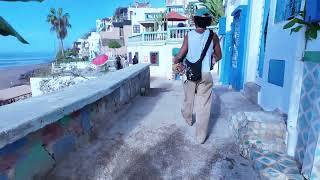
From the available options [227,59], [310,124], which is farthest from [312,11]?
[227,59]

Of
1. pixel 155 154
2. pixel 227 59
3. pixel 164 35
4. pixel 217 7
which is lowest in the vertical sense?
pixel 155 154

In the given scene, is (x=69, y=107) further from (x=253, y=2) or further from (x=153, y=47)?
(x=153, y=47)

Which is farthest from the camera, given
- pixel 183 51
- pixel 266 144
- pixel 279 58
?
pixel 279 58

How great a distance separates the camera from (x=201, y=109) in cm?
313

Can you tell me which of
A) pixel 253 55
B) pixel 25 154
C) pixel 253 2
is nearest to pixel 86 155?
pixel 25 154

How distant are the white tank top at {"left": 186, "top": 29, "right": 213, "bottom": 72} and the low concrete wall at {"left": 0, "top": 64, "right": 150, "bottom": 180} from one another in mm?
1197

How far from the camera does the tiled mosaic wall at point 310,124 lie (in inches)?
81.6

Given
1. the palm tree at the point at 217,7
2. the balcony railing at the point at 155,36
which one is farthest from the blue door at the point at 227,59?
the balcony railing at the point at 155,36

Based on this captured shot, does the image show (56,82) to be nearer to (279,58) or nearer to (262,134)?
(279,58)

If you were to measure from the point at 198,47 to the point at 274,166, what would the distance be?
149 cm

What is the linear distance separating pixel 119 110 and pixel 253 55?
10.9ft

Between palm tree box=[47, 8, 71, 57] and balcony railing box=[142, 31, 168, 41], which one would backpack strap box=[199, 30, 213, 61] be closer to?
balcony railing box=[142, 31, 168, 41]

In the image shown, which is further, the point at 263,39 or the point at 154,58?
the point at 154,58

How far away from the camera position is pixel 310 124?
2.29 metres
